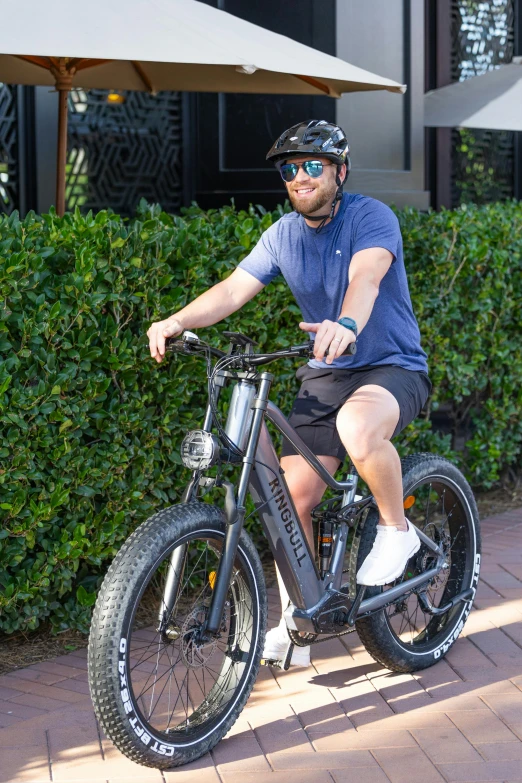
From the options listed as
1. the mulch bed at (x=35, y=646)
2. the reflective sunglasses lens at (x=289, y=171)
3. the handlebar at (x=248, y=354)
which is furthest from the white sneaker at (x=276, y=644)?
the reflective sunglasses lens at (x=289, y=171)

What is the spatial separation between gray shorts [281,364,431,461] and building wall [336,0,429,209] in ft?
10.9

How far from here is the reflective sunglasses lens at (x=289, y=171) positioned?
11.4 ft

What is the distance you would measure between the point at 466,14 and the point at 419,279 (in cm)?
478

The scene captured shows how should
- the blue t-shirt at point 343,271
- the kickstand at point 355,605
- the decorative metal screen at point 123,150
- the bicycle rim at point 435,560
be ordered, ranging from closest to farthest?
the blue t-shirt at point 343,271 → the kickstand at point 355,605 → the bicycle rim at point 435,560 → the decorative metal screen at point 123,150

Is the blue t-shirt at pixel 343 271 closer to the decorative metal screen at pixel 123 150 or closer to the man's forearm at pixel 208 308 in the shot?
the man's forearm at pixel 208 308

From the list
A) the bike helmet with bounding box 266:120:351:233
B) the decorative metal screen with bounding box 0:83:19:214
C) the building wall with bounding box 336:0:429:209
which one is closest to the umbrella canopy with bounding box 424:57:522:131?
the building wall with bounding box 336:0:429:209

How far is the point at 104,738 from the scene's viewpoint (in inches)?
136

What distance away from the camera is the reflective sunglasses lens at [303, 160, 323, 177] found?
11.3ft

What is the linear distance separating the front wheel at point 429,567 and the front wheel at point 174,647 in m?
0.57

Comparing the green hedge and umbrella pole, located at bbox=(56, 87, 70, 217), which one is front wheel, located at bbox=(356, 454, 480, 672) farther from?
umbrella pole, located at bbox=(56, 87, 70, 217)

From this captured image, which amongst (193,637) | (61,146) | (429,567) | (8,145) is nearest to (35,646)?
(193,637)

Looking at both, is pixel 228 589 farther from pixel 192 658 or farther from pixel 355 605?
pixel 355 605

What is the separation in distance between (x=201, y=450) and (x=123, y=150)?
5.21 meters

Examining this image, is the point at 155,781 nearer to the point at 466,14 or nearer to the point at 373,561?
the point at 373,561
